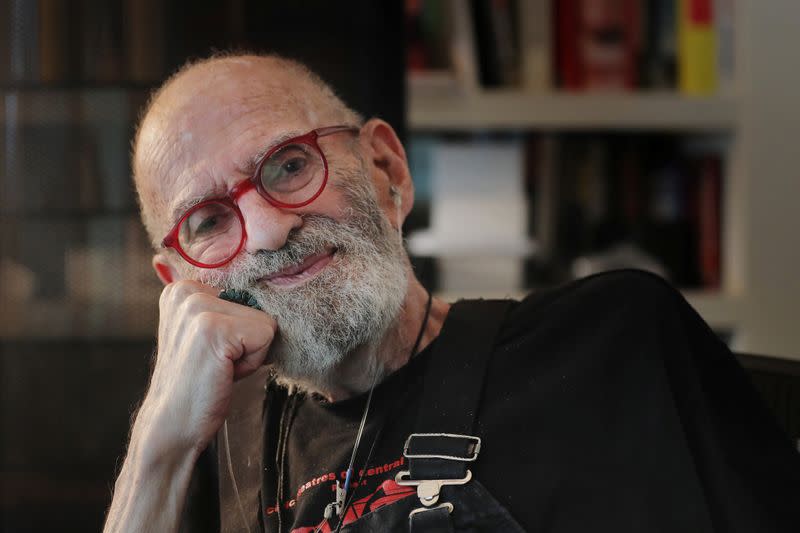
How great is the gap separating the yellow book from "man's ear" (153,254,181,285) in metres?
1.33

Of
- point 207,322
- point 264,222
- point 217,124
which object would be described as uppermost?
point 217,124

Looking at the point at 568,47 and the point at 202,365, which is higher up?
the point at 568,47

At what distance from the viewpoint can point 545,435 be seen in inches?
43.0

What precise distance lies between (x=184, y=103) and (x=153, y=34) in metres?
0.41

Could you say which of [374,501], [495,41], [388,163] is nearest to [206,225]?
[388,163]

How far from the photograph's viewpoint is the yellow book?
214cm

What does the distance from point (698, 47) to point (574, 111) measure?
33 centimetres

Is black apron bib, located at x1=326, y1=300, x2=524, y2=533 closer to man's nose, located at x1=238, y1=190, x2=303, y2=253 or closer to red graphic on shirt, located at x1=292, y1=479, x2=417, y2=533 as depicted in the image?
red graphic on shirt, located at x1=292, y1=479, x2=417, y2=533

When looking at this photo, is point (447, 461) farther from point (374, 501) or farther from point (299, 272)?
point (299, 272)

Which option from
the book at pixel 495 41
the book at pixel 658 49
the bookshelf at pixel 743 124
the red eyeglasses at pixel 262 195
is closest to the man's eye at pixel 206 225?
the red eyeglasses at pixel 262 195

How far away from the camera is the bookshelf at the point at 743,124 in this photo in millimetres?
2131

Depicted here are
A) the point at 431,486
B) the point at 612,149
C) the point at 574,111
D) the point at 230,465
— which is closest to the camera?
the point at 431,486

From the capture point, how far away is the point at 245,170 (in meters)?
1.17

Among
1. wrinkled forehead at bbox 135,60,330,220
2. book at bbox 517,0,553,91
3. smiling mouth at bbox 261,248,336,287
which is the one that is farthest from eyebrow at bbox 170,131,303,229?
book at bbox 517,0,553,91
